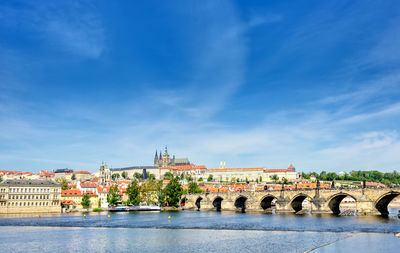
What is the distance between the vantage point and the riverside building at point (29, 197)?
7900 cm

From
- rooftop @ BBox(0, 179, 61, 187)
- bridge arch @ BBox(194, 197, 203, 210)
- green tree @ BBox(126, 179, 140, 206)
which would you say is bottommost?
bridge arch @ BBox(194, 197, 203, 210)

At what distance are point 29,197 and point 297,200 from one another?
60.2 metres

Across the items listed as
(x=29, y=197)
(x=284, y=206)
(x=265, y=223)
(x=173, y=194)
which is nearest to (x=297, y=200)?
(x=284, y=206)

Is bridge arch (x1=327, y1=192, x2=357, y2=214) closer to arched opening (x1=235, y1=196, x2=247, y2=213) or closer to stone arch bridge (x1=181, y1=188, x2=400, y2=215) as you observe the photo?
stone arch bridge (x1=181, y1=188, x2=400, y2=215)

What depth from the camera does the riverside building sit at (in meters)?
79.0

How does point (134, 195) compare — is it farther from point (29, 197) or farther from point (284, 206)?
point (284, 206)

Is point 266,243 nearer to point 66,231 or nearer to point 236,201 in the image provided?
point 66,231

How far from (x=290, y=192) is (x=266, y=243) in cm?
4433

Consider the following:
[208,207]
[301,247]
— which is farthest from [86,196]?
[301,247]

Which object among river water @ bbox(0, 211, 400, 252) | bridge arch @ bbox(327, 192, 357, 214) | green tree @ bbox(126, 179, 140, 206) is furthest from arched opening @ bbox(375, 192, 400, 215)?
green tree @ bbox(126, 179, 140, 206)

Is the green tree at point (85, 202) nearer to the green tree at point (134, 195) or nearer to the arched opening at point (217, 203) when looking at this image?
the green tree at point (134, 195)

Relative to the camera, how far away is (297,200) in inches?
3051

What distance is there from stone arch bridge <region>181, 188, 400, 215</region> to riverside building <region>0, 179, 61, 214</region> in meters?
34.8

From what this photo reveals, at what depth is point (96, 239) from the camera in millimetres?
37750
